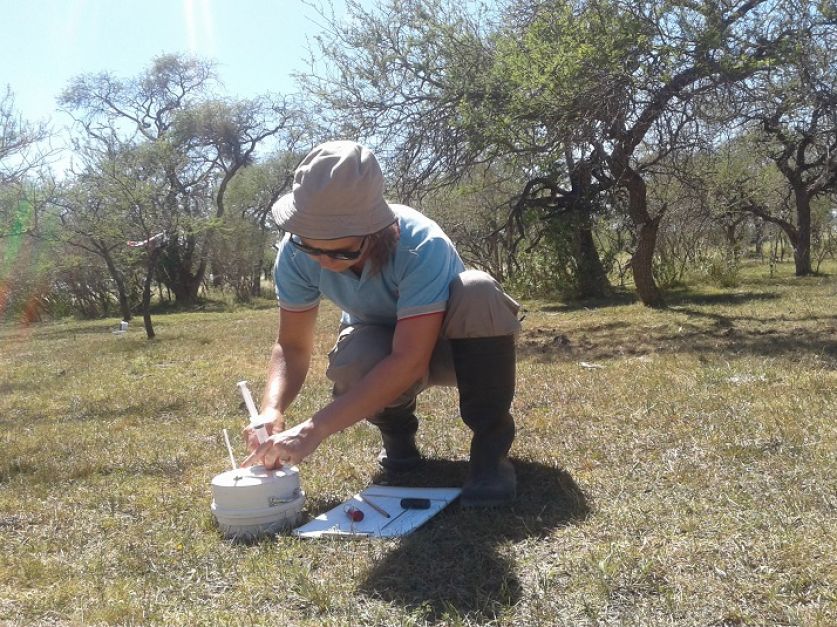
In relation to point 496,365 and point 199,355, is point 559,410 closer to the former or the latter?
point 496,365

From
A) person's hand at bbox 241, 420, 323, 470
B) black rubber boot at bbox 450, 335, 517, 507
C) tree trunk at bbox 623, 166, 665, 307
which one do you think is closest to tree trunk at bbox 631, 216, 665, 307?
tree trunk at bbox 623, 166, 665, 307

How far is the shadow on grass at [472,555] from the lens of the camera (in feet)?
5.77

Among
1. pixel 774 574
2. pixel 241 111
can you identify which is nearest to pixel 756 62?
pixel 774 574

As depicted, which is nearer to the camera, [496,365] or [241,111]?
[496,365]

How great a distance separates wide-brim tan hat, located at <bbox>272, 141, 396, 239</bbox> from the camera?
6.69 ft

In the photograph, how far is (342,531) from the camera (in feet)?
7.18

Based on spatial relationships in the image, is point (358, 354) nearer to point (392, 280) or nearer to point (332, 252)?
point (392, 280)

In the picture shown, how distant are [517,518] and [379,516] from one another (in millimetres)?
402

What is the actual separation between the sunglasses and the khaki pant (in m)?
0.31

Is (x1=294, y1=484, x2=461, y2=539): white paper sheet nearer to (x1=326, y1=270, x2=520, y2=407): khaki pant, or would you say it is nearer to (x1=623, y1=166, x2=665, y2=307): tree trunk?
(x1=326, y1=270, x2=520, y2=407): khaki pant

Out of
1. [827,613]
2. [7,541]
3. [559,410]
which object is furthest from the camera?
[559,410]

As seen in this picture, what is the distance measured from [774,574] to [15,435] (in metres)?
3.92

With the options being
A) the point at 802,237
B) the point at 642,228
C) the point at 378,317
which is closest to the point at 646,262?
the point at 642,228

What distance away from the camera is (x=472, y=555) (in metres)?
2.00
